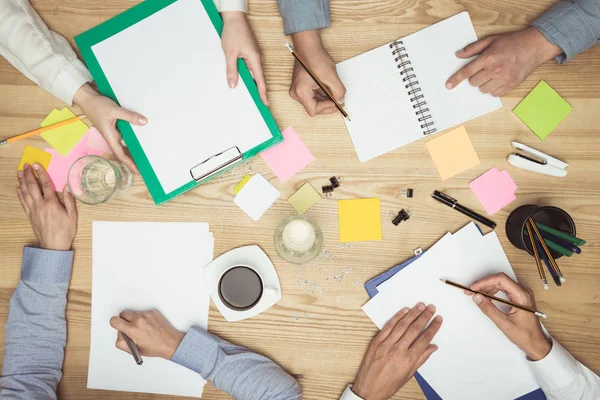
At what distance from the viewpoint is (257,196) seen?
0.93 metres

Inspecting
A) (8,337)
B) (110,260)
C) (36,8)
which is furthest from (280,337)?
(36,8)

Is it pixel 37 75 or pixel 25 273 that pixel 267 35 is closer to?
pixel 37 75

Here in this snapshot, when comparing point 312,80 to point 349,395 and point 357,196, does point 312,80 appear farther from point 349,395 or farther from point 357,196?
point 349,395

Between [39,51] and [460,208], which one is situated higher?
[39,51]

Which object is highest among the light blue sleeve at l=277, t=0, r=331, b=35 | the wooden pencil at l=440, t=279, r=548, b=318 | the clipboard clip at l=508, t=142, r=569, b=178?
the light blue sleeve at l=277, t=0, r=331, b=35

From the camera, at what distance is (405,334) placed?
34.6 inches

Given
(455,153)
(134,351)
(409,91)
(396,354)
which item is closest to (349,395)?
(396,354)

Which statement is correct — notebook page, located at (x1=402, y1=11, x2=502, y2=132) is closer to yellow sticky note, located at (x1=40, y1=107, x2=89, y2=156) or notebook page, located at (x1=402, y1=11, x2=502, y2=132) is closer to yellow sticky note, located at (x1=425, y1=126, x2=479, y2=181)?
yellow sticky note, located at (x1=425, y1=126, x2=479, y2=181)

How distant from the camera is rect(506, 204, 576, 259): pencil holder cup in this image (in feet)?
2.67

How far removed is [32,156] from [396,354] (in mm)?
970

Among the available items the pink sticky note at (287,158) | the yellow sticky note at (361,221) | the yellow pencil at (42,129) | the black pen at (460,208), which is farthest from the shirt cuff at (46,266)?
the black pen at (460,208)

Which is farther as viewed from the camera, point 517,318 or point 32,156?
point 32,156

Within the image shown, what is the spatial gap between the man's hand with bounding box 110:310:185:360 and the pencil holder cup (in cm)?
76

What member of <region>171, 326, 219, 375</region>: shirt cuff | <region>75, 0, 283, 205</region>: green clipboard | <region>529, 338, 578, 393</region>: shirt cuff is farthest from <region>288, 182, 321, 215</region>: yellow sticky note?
<region>529, 338, 578, 393</region>: shirt cuff
